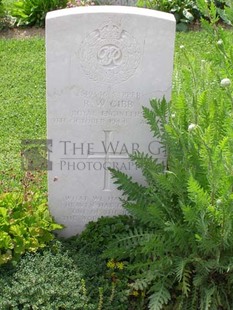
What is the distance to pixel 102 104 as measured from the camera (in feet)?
12.7

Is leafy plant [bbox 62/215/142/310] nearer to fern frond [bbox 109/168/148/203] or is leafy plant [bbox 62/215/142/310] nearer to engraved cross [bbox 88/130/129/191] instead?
fern frond [bbox 109/168/148/203]

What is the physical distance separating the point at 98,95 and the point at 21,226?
923 millimetres

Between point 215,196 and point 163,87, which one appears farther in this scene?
point 163,87

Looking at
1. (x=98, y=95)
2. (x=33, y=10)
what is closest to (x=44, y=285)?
(x=98, y=95)

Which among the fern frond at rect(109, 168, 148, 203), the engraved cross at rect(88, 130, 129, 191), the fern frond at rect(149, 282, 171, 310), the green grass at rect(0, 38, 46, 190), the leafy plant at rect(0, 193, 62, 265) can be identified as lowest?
the fern frond at rect(149, 282, 171, 310)

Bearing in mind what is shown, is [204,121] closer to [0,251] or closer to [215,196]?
[215,196]

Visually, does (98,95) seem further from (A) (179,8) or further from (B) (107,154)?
(A) (179,8)

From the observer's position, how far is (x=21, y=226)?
12.5 ft

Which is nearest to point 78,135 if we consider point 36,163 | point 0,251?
point 36,163

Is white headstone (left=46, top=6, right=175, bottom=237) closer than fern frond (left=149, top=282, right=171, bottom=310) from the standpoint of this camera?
No

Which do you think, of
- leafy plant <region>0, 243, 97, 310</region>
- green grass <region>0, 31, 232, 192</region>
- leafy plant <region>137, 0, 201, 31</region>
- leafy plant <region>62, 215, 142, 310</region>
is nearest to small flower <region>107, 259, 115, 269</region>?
leafy plant <region>62, 215, 142, 310</region>

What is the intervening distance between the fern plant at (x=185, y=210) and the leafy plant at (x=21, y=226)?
433 mm

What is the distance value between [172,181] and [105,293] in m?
0.78

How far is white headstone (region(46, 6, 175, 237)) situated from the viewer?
143 inches
